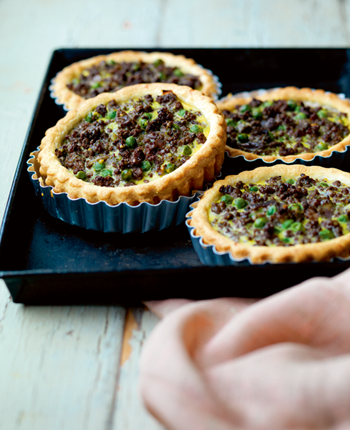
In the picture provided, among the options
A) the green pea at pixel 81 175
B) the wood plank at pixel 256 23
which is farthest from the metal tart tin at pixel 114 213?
the wood plank at pixel 256 23

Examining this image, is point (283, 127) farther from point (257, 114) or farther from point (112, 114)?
point (112, 114)

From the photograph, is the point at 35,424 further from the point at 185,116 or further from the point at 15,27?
the point at 15,27

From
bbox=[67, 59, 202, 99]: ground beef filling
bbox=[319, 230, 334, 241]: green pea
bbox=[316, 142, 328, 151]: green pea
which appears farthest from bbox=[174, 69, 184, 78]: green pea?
bbox=[319, 230, 334, 241]: green pea

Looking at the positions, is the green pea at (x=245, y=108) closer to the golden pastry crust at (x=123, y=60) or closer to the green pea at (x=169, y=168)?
the golden pastry crust at (x=123, y=60)

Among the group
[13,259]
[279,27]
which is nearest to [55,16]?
[279,27]

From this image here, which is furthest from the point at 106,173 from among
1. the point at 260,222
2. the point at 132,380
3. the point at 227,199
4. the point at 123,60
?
the point at 123,60

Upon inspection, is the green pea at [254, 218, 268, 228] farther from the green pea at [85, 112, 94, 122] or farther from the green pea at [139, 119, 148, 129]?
the green pea at [85, 112, 94, 122]
